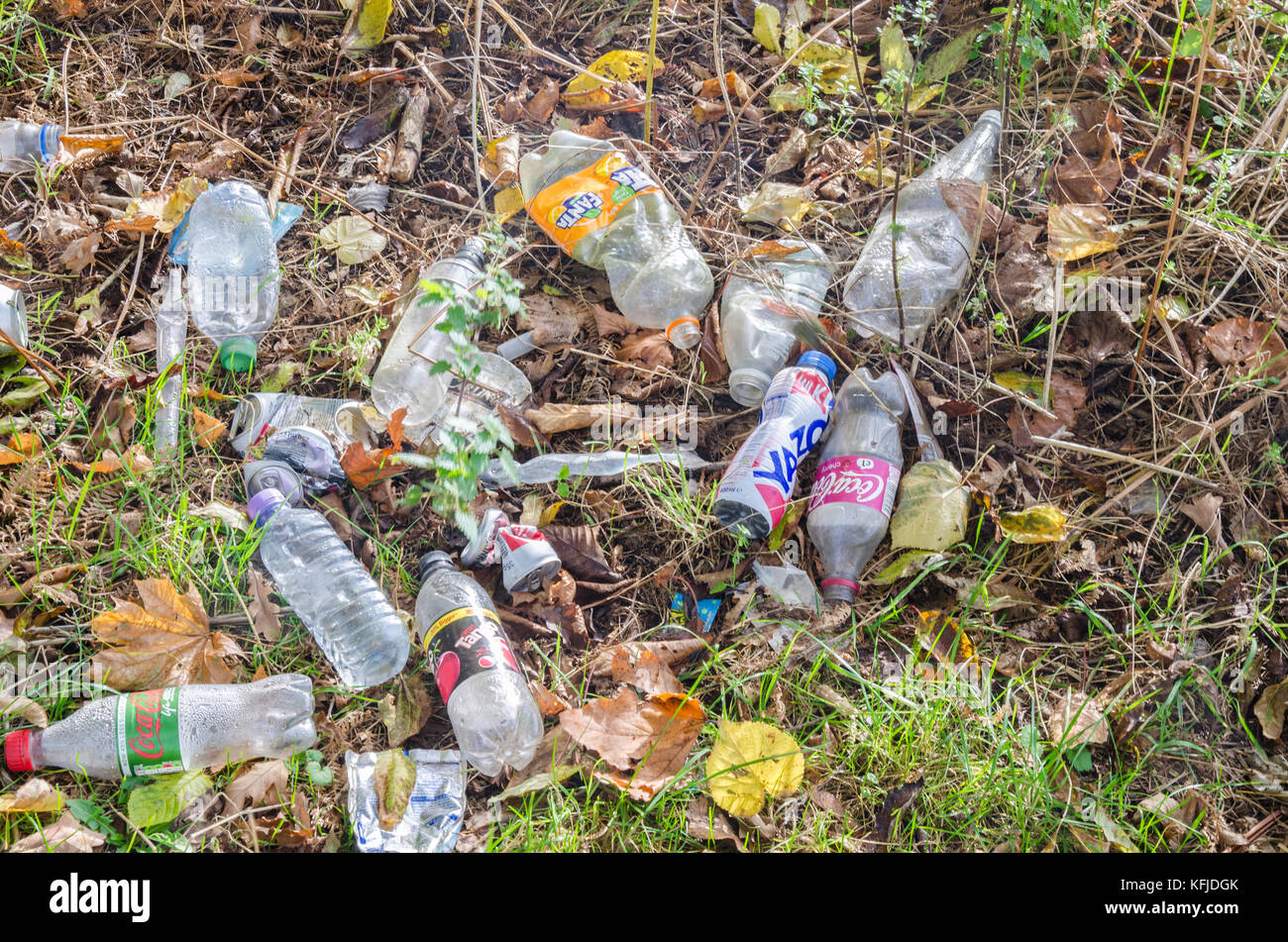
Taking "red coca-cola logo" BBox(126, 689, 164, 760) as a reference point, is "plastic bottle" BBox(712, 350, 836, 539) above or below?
above

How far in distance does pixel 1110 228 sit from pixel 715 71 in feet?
4.31

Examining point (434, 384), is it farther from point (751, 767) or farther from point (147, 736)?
point (751, 767)

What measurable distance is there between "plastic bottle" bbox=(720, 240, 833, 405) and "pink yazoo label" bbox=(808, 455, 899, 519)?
308 millimetres

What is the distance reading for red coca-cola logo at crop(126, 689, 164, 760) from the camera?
1.72 meters

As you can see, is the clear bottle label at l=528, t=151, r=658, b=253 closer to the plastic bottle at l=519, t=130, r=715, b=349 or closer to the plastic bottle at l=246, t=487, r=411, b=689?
the plastic bottle at l=519, t=130, r=715, b=349

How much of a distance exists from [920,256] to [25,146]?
2.70m

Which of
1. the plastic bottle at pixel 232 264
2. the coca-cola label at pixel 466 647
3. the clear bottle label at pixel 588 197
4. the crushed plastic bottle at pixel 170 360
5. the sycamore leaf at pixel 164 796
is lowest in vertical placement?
the sycamore leaf at pixel 164 796

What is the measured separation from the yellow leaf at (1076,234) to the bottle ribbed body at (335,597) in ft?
6.07

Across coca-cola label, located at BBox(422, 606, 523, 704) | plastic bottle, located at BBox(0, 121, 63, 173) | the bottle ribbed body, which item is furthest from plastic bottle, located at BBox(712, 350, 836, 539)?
plastic bottle, located at BBox(0, 121, 63, 173)

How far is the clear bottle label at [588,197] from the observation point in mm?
2393

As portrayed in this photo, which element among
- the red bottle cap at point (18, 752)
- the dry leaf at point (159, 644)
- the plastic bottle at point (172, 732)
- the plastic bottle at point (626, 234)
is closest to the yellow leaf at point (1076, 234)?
the plastic bottle at point (626, 234)

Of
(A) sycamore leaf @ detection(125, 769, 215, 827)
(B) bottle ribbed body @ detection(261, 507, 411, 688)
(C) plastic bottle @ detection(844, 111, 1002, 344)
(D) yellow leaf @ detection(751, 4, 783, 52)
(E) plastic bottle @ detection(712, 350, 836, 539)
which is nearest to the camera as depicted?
(A) sycamore leaf @ detection(125, 769, 215, 827)

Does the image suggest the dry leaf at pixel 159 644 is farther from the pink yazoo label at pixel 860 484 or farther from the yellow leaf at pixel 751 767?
the pink yazoo label at pixel 860 484
